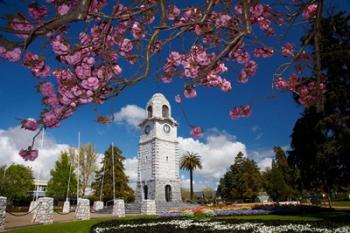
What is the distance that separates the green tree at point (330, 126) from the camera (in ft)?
69.4

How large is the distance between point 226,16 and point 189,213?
21.4 meters

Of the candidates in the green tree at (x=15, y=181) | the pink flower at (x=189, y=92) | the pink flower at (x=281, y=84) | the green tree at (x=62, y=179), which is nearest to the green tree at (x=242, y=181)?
the green tree at (x=62, y=179)

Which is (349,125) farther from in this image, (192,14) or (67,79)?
(67,79)

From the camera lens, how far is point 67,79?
4.32 m

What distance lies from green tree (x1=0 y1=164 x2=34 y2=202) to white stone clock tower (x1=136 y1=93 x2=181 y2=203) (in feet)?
67.3

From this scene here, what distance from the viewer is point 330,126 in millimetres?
22344

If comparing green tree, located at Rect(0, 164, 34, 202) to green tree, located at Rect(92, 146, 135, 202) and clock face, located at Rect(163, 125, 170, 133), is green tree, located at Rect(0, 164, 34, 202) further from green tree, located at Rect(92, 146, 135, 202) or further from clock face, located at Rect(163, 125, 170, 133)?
clock face, located at Rect(163, 125, 170, 133)

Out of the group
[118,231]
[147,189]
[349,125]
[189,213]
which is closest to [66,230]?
[118,231]

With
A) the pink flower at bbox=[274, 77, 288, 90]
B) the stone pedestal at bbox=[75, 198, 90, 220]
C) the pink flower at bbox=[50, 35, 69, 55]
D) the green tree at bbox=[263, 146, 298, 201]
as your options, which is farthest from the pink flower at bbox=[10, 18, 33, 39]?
the green tree at bbox=[263, 146, 298, 201]

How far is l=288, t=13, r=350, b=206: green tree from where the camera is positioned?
69.4ft

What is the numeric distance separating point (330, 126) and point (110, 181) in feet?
143

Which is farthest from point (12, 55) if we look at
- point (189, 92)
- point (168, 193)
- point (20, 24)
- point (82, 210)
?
point (168, 193)

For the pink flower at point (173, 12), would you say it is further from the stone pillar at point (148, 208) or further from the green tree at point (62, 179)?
the green tree at point (62, 179)

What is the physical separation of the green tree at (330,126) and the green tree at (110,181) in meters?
39.0
